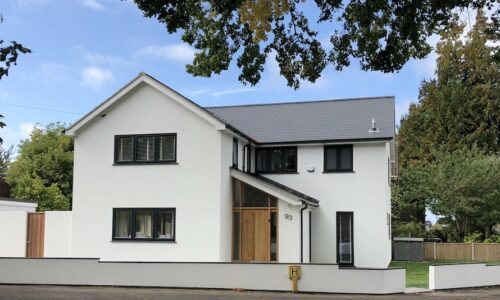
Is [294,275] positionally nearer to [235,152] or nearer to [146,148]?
[235,152]

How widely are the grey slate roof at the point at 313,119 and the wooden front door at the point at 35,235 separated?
9101 millimetres

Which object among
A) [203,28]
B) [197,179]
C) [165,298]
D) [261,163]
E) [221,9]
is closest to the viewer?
[221,9]

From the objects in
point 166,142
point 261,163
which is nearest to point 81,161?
point 166,142

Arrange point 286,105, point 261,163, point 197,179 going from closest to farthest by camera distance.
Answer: point 197,179 < point 261,163 < point 286,105

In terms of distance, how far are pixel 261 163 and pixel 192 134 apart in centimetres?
456

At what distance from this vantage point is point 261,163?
85.3 ft

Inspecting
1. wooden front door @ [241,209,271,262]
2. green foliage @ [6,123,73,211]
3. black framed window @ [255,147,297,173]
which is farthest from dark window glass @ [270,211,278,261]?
green foliage @ [6,123,73,211]

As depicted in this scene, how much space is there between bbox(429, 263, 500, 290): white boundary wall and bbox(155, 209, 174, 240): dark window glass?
9.48m

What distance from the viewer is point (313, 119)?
26.9 m

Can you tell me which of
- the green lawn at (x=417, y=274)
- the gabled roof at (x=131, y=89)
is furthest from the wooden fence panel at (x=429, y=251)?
the gabled roof at (x=131, y=89)

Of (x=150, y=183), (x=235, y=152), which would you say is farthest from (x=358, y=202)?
(x=150, y=183)

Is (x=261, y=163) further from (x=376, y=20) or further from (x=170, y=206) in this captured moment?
(x=376, y=20)

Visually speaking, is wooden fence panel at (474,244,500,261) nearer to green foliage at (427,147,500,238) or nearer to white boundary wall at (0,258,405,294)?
green foliage at (427,147,500,238)

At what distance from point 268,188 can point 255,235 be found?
2.06m
